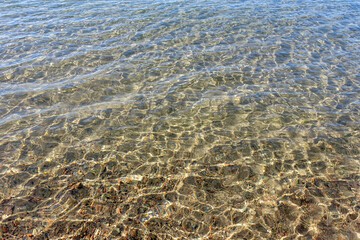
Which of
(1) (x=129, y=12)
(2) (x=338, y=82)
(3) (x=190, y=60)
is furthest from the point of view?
(1) (x=129, y=12)

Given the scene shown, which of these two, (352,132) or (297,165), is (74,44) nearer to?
(297,165)

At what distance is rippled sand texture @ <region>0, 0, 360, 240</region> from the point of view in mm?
5398

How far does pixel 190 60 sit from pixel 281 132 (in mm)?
6094

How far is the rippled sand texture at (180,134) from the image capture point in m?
5.40

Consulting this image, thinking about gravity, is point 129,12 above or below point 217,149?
above

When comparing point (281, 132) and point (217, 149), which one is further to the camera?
point (281, 132)

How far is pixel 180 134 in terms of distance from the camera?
7684 mm

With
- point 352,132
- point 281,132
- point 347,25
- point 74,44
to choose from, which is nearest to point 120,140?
point 281,132

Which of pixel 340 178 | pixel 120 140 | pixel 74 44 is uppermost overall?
pixel 74 44

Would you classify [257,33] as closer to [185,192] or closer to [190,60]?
[190,60]

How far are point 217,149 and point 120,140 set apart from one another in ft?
10.3

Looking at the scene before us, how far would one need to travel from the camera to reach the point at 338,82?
10.0m

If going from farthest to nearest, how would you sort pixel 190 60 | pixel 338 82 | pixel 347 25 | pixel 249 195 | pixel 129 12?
pixel 129 12 → pixel 347 25 → pixel 190 60 → pixel 338 82 → pixel 249 195

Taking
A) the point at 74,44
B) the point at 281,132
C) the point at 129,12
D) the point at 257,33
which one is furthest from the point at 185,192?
the point at 129,12
